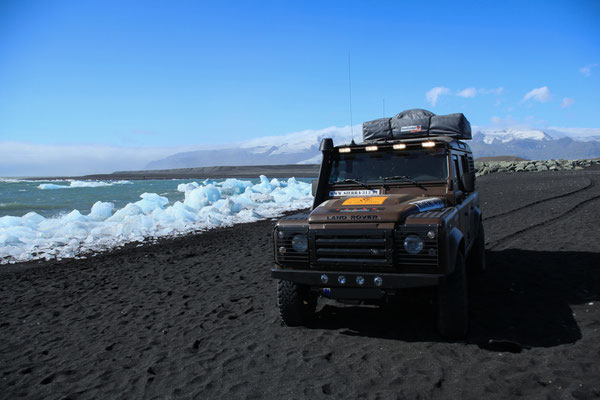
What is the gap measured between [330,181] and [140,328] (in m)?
3.23

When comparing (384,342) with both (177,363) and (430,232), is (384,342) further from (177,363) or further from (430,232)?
(177,363)

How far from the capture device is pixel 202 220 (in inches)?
715

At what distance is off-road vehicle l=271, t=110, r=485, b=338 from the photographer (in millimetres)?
4246

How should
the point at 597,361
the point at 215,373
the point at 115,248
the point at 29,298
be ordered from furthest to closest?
the point at 115,248
the point at 29,298
the point at 215,373
the point at 597,361

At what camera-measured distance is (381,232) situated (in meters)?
4.31

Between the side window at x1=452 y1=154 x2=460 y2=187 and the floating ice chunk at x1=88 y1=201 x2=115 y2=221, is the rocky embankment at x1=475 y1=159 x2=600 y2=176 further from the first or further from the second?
the side window at x1=452 y1=154 x2=460 y2=187

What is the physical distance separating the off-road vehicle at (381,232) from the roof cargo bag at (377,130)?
1.29 metres

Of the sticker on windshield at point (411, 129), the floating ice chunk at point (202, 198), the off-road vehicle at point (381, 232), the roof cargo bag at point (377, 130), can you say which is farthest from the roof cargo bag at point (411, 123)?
the floating ice chunk at point (202, 198)

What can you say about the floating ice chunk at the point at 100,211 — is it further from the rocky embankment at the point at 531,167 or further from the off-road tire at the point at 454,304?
the rocky embankment at the point at 531,167

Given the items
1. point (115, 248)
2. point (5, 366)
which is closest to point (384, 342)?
point (5, 366)

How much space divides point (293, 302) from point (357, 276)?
1050 mm

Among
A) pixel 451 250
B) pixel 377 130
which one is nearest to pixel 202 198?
pixel 377 130

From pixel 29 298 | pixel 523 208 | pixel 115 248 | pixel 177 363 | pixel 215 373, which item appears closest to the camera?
pixel 215 373

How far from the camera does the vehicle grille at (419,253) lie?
13.6ft
